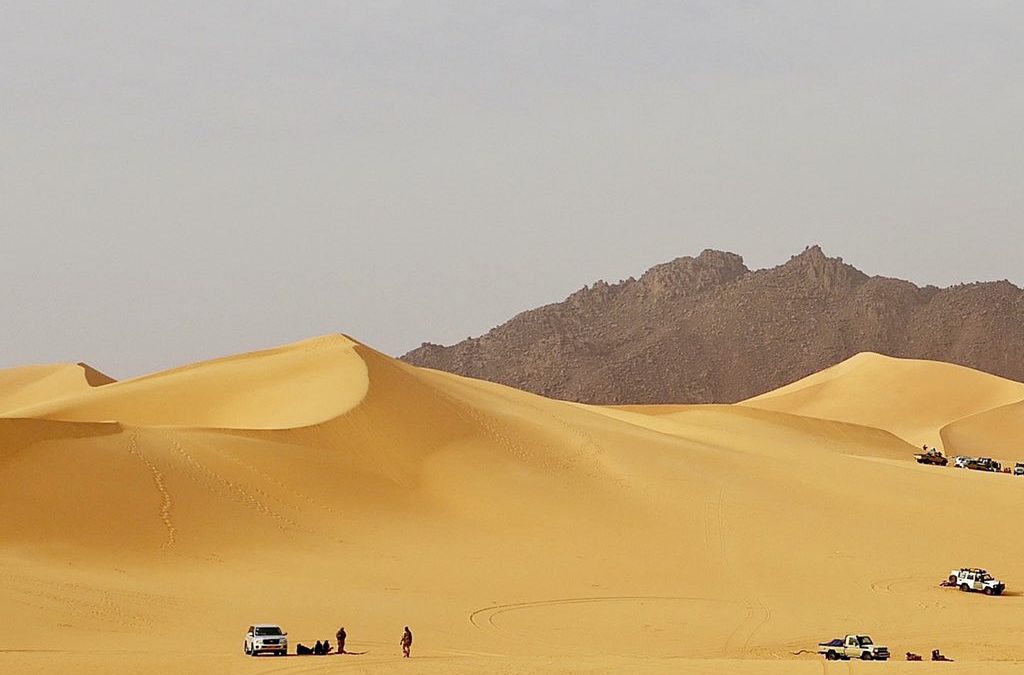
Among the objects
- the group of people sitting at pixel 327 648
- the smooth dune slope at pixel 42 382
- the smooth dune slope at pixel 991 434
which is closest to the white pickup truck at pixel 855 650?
the group of people sitting at pixel 327 648

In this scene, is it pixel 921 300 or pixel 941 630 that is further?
pixel 921 300

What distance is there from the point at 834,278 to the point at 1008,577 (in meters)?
130

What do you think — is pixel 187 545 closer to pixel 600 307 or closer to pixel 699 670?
pixel 699 670

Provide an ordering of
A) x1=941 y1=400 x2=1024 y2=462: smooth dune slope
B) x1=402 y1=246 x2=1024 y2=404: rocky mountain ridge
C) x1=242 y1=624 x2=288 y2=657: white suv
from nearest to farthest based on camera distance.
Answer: x1=242 y1=624 x2=288 y2=657: white suv → x1=941 y1=400 x2=1024 y2=462: smooth dune slope → x1=402 y1=246 x2=1024 y2=404: rocky mountain ridge

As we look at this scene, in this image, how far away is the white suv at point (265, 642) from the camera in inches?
841

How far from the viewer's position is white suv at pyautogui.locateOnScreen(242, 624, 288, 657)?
2136 centimetres

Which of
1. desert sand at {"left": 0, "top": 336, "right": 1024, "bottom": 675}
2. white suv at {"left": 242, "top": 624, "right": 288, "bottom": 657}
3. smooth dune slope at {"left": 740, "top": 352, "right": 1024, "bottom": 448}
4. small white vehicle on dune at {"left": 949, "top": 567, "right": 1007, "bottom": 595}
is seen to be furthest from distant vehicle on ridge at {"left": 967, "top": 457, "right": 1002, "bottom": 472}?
white suv at {"left": 242, "top": 624, "right": 288, "bottom": 657}

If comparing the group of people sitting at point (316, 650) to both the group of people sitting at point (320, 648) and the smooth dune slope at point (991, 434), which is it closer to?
the group of people sitting at point (320, 648)

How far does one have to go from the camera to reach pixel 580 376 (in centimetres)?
14712

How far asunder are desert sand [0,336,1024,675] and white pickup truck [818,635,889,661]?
57 cm

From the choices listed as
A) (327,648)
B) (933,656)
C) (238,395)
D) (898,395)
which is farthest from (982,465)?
(327,648)

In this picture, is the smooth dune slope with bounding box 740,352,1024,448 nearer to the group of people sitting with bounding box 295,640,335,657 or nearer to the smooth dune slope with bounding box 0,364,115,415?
the smooth dune slope with bounding box 0,364,115,415

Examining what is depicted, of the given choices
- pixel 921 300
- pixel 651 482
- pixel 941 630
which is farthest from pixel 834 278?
pixel 941 630

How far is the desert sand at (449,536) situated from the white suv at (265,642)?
0.33 m
